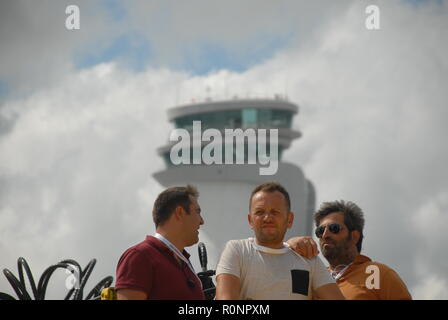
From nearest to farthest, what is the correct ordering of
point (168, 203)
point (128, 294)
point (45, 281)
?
point (128, 294), point (168, 203), point (45, 281)

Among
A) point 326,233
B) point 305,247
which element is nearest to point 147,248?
point 305,247

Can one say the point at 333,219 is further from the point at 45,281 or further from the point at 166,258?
the point at 45,281

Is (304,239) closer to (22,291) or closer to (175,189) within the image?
(175,189)

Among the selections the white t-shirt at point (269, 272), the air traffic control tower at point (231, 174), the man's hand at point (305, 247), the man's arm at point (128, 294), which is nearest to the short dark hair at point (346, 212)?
the man's hand at point (305, 247)

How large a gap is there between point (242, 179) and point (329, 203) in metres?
65.8

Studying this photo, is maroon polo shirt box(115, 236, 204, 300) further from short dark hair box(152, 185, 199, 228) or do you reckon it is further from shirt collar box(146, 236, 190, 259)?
short dark hair box(152, 185, 199, 228)

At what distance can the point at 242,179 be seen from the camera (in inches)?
2830

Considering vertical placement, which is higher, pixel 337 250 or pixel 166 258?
pixel 337 250

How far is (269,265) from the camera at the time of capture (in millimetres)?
4973

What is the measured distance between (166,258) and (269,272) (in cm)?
63
